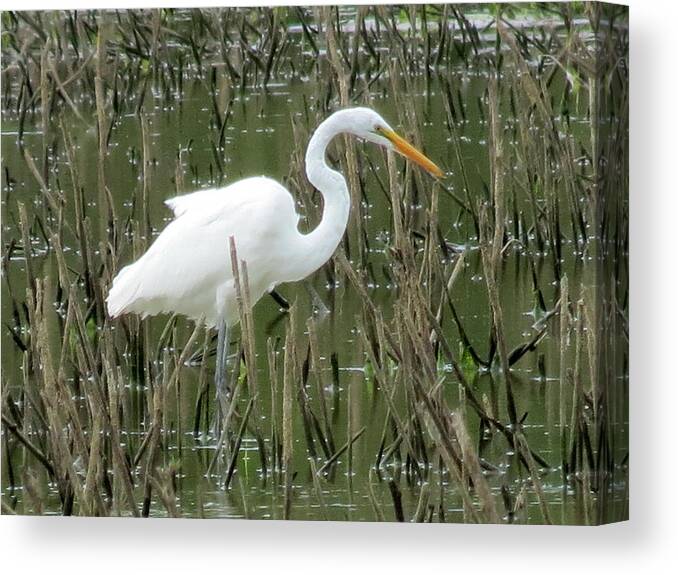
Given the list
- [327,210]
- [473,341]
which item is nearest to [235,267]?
[327,210]

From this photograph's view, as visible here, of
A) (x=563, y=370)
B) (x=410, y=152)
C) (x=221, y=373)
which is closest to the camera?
(x=563, y=370)

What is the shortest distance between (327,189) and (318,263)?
21cm

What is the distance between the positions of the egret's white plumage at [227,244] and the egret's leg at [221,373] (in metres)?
0.06

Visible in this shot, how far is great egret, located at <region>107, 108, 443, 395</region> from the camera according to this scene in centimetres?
571

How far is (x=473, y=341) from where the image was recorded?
18.4 feet

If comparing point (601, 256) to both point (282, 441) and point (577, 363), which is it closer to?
point (577, 363)

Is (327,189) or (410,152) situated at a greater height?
(410,152)

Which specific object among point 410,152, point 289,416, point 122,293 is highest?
point 410,152

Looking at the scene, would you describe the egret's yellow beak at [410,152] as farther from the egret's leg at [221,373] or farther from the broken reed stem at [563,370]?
the egret's leg at [221,373]

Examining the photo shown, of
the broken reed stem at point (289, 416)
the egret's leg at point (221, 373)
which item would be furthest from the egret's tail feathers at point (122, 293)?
the broken reed stem at point (289, 416)

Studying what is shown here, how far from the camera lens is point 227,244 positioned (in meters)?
5.88

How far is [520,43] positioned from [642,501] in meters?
1.33


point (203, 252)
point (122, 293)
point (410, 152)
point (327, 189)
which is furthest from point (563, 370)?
point (122, 293)

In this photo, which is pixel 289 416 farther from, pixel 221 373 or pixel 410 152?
pixel 410 152
